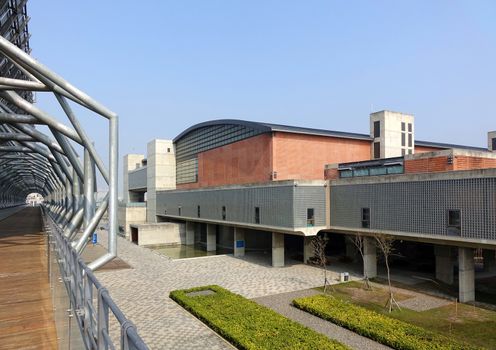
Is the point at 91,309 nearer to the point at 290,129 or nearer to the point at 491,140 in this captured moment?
the point at 290,129

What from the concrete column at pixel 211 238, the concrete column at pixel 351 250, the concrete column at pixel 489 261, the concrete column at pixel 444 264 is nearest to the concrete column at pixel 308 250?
the concrete column at pixel 351 250

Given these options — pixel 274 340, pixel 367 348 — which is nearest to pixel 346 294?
pixel 367 348

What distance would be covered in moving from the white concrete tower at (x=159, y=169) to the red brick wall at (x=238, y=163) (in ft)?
28.9

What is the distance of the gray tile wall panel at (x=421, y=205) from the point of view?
65.9 ft

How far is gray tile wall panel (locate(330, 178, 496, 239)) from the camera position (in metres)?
20.1

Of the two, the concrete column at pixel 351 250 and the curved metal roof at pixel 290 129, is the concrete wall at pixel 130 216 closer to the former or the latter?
the curved metal roof at pixel 290 129

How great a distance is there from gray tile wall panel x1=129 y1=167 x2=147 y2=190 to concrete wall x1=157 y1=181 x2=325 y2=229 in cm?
2717

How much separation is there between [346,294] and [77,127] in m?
20.3

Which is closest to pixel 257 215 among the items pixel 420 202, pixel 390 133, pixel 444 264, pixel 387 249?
pixel 387 249

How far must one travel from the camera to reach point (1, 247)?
53.3 feet

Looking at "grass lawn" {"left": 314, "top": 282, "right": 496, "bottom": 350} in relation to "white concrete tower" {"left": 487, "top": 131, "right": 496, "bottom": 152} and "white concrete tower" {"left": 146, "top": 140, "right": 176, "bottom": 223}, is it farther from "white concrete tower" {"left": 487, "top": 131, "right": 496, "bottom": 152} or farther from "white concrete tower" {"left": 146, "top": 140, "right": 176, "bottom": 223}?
"white concrete tower" {"left": 146, "top": 140, "right": 176, "bottom": 223}

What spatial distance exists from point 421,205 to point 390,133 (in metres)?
21.5

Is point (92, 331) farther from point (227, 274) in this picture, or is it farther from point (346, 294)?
point (227, 274)

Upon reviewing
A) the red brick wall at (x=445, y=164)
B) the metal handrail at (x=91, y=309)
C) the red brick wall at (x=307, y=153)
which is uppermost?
the red brick wall at (x=307, y=153)
